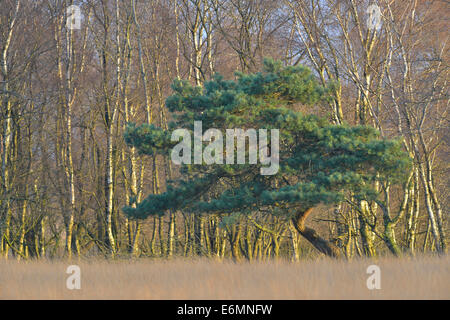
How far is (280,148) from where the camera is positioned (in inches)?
480

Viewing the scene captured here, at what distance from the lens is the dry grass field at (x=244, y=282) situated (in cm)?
756

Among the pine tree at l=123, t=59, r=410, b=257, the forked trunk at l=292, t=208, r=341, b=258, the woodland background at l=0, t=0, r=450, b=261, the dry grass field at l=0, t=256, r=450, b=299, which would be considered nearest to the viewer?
the dry grass field at l=0, t=256, r=450, b=299

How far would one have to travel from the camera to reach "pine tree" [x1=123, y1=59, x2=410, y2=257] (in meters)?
11.1

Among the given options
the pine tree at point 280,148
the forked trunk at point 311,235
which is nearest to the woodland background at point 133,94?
the forked trunk at point 311,235

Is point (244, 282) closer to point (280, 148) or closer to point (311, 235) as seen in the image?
point (280, 148)

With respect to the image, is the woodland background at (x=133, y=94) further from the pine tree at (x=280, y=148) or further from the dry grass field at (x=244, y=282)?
the dry grass field at (x=244, y=282)

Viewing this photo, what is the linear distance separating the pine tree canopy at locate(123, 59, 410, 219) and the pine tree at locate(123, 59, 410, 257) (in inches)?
0.7

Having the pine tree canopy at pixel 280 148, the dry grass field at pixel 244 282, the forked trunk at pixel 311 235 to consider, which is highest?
the pine tree canopy at pixel 280 148

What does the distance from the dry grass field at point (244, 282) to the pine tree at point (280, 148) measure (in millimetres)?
1447

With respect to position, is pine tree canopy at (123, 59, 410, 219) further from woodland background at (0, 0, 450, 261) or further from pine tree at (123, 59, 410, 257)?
woodland background at (0, 0, 450, 261)

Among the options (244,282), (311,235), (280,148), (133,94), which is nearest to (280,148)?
(280,148)

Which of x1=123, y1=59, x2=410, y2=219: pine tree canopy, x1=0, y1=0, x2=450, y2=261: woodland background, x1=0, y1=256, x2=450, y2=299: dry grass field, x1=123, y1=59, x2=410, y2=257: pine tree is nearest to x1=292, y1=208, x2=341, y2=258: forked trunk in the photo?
x1=123, y1=59, x2=410, y2=219: pine tree canopy

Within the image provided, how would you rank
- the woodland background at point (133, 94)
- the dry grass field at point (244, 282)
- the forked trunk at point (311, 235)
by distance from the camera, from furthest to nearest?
the woodland background at point (133, 94)
the forked trunk at point (311, 235)
the dry grass field at point (244, 282)

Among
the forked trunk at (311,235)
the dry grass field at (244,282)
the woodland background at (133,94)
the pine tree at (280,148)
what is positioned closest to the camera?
the dry grass field at (244,282)
